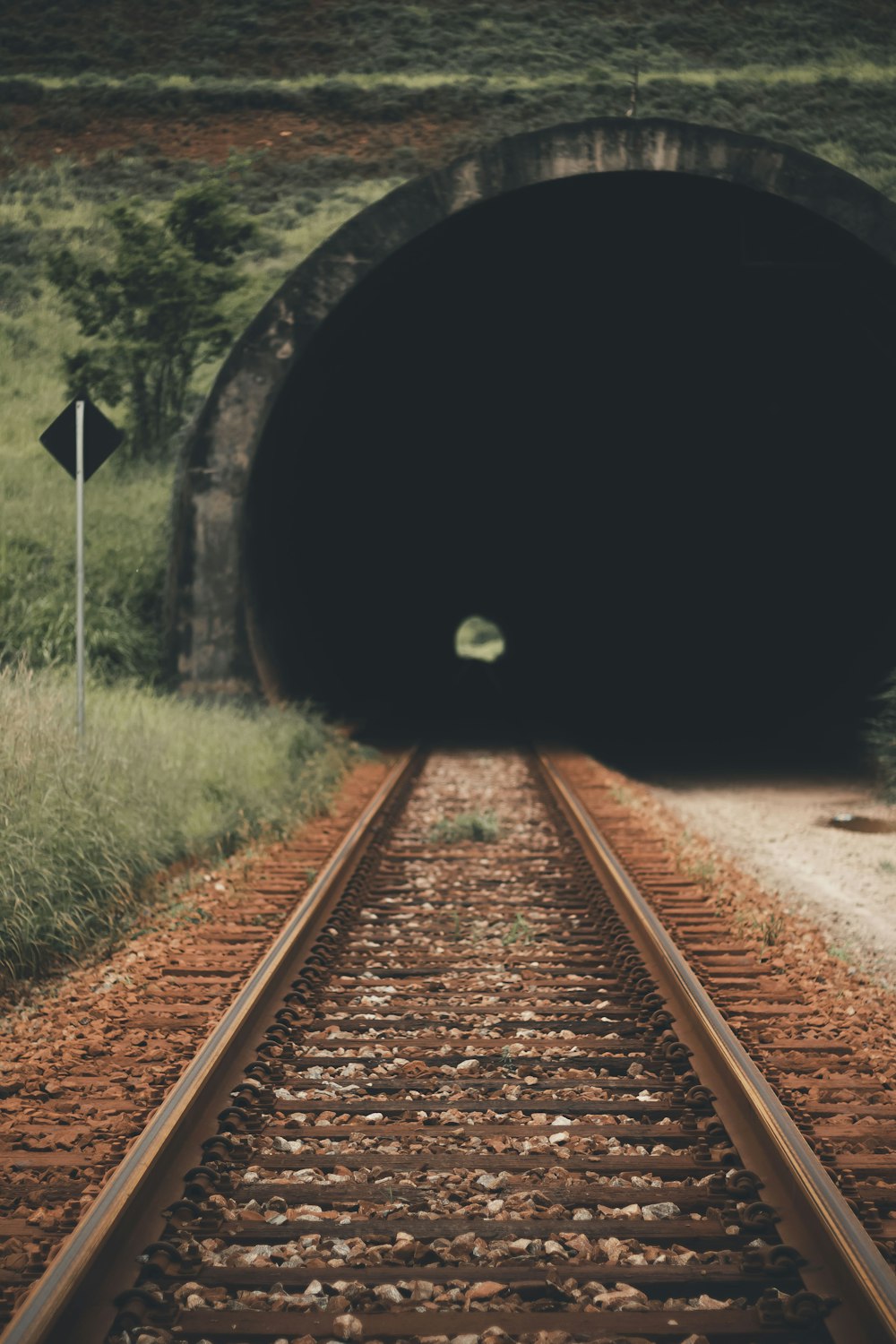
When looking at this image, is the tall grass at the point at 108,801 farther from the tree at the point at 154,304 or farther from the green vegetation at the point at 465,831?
the tree at the point at 154,304

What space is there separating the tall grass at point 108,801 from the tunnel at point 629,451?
253 cm

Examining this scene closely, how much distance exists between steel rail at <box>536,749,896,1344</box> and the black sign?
4.94 meters

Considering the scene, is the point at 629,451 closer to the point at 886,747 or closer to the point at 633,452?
the point at 633,452

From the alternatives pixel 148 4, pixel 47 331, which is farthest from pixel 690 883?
pixel 148 4

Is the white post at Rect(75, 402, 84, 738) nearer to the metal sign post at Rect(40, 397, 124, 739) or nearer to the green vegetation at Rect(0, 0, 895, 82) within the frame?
the metal sign post at Rect(40, 397, 124, 739)

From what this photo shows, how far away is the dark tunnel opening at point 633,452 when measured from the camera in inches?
489

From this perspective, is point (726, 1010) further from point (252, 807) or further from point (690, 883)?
point (252, 807)

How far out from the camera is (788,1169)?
2.94 metres

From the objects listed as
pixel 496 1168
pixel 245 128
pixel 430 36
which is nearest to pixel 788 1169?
pixel 496 1168

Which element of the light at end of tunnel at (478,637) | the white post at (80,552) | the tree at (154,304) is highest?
the tree at (154,304)

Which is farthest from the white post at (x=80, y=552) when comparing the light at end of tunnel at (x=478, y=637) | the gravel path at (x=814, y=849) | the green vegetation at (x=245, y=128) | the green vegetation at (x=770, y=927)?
the light at end of tunnel at (x=478, y=637)

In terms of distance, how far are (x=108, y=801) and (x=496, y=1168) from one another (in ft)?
12.9

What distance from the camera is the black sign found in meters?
7.47

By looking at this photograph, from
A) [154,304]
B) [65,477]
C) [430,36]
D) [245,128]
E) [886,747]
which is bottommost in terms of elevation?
[886,747]
